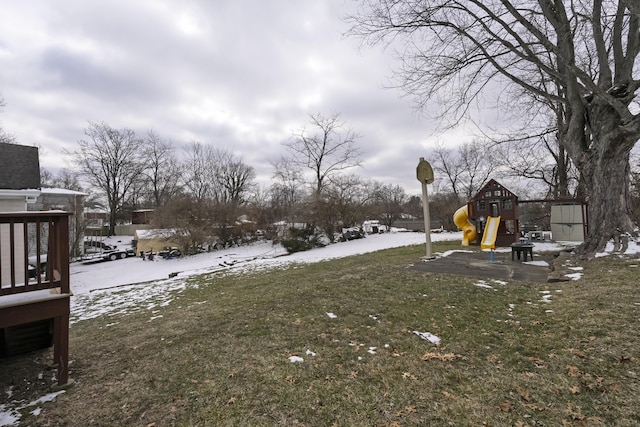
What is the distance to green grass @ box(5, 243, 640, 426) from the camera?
7.70 ft

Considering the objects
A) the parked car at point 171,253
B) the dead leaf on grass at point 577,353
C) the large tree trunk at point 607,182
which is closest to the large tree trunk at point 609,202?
the large tree trunk at point 607,182

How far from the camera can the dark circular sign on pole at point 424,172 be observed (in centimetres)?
921

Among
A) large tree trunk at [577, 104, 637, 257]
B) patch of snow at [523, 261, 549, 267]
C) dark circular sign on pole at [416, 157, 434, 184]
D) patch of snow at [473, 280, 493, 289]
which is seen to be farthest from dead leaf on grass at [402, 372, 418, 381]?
large tree trunk at [577, 104, 637, 257]

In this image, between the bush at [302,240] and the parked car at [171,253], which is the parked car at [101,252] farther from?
the bush at [302,240]

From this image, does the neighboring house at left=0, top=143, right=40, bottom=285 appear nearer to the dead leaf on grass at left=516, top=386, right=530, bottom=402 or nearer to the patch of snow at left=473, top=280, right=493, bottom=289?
the dead leaf on grass at left=516, top=386, right=530, bottom=402

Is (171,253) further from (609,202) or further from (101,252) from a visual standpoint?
(609,202)

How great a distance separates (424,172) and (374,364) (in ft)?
24.1

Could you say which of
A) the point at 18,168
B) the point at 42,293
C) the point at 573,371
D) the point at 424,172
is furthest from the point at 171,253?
the point at 573,371

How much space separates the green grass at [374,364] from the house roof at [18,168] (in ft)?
24.8

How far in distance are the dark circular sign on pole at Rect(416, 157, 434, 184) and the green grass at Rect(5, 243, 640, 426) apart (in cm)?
466

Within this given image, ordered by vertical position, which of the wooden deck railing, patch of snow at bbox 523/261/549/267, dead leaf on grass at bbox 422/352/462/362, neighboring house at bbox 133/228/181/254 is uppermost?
the wooden deck railing

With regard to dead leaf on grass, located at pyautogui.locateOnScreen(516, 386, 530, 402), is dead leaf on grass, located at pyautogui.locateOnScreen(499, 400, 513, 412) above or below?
below

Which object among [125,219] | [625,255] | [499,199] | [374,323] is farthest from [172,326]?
[125,219]

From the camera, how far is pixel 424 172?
9258mm
